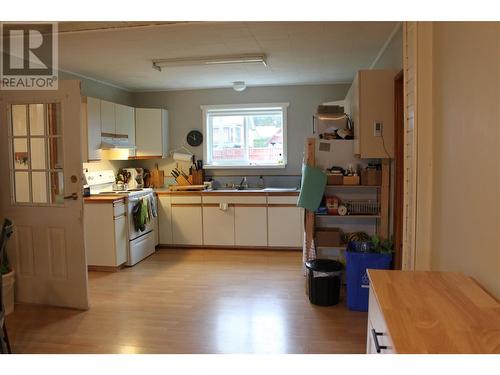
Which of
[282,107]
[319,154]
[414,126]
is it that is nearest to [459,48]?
[414,126]

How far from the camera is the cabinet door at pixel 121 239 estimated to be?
14.7 feet

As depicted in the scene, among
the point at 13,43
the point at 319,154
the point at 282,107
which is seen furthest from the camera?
the point at 282,107

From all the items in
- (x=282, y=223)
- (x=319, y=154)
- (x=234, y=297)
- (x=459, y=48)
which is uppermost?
(x=459, y=48)

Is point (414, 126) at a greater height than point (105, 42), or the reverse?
point (105, 42)

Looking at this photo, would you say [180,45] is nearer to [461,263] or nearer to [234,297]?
[234,297]

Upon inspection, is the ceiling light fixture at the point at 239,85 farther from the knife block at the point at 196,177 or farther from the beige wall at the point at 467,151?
the beige wall at the point at 467,151

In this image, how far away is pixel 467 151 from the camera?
176 cm

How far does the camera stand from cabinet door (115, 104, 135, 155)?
5227 mm

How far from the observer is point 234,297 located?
12.0 feet

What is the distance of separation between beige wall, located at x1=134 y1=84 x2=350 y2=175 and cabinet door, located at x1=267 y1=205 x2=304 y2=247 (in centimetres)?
79

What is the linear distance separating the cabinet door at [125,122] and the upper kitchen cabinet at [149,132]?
0.11 meters
